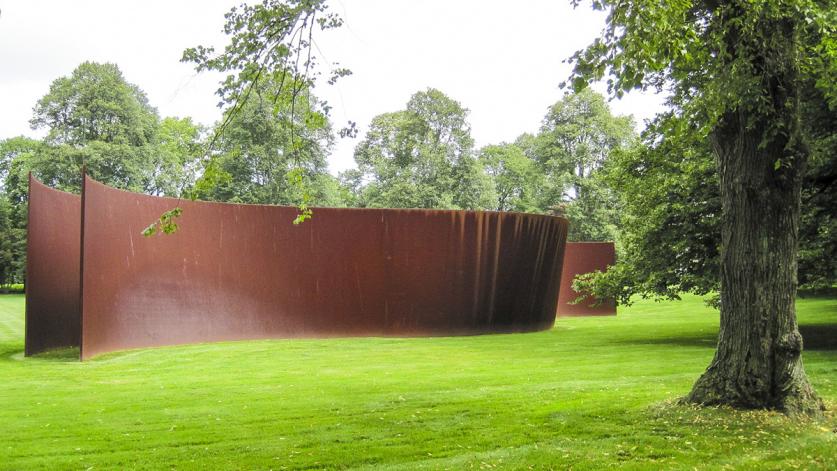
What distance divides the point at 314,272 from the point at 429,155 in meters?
21.5

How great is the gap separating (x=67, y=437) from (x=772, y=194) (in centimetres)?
595

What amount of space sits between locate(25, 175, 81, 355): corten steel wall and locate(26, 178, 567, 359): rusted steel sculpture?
1138 mm

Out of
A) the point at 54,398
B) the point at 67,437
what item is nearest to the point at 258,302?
the point at 54,398

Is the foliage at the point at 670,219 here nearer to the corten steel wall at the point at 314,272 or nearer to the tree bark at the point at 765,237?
the corten steel wall at the point at 314,272

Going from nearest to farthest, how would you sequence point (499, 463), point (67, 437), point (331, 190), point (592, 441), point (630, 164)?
point (499, 463)
point (592, 441)
point (67, 437)
point (630, 164)
point (331, 190)

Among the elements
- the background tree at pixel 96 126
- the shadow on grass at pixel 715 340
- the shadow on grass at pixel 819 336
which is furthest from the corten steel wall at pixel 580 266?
the background tree at pixel 96 126

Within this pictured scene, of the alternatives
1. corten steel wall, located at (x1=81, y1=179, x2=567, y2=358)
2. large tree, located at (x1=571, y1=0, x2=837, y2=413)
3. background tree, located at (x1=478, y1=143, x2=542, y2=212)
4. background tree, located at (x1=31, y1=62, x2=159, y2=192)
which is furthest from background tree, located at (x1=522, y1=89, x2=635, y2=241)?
large tree, located at (x1=571, y1=0, x2=837, y2=413)

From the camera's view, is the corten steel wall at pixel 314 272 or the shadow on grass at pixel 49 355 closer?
the shadow on grass at pixel 49 355

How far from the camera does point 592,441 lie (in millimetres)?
5953

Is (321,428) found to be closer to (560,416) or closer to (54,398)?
(560,416)

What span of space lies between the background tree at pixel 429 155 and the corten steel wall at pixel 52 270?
915 inches

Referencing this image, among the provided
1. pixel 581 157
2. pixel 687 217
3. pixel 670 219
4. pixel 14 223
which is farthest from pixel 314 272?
pixel 14 223

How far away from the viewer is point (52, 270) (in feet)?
44.8

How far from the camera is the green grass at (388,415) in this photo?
5.59 meters
